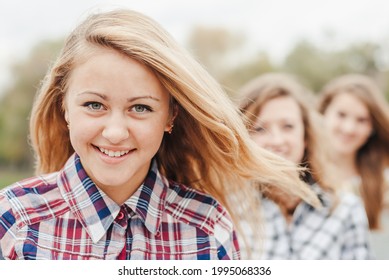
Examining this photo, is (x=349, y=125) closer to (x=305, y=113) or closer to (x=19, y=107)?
(x=305, y=113)

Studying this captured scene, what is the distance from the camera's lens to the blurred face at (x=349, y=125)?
4.01 m

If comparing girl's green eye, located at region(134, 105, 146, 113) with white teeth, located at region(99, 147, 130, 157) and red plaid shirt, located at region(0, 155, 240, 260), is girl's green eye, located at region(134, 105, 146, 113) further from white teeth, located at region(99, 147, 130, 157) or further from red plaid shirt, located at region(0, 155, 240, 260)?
red plaid shirt, located at region(0, 155, 240, 260)

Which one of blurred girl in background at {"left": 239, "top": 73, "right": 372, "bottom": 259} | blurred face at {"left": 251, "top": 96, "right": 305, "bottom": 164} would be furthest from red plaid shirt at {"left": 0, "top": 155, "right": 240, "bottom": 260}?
blurred face at {"left": 251, "top": 96, "right": 305, "bottom": 164}

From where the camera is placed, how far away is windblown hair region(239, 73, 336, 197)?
303 centimetres

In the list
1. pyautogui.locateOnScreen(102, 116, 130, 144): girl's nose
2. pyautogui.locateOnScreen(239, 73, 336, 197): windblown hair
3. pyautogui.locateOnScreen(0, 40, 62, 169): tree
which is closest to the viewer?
pyautogui.locateOnScreen(102, 116, 130, 144): girl's nose

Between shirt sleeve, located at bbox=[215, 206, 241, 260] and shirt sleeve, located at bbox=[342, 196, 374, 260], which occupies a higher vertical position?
shirt sleeve, located at bbox=[342, 196, 374, 260]

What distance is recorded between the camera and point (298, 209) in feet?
9.64

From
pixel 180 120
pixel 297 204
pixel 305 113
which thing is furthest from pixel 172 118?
pixel 305 113

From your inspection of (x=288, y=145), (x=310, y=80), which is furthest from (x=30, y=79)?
(x=288, y=145)

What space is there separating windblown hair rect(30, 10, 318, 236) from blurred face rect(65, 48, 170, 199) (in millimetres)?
48

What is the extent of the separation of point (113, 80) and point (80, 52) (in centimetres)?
18

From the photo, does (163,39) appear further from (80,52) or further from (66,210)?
(66,210)

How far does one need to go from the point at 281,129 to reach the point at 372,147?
57.4 inches

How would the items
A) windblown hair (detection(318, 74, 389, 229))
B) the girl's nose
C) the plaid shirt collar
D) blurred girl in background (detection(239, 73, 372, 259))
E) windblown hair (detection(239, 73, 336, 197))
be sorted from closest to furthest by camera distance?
the girl's nose < the plaid shirt collar < blurred girl in background (detection(239, 73, 372, 259)) < windblown hair (detection(239, 73, 336, 197)) < windblown hair (detection(318, 74, 389, 229))
